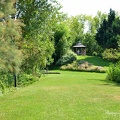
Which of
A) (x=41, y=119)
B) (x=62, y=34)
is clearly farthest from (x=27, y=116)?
(x=62, y=34)

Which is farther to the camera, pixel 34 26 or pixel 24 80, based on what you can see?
pixel 34 26

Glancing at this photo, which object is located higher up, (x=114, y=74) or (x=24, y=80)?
(x=114, y=74)

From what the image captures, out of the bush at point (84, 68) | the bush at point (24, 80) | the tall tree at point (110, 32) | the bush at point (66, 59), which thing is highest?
the tall tree at point (110, 32)

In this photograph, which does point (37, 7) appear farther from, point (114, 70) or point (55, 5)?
point (114, 70)

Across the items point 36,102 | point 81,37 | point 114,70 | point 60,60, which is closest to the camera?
point 36,102

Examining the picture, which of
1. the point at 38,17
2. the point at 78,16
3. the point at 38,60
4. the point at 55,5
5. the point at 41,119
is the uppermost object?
the point at 78,16

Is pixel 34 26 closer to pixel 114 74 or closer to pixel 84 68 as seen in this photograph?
pixel 114 74

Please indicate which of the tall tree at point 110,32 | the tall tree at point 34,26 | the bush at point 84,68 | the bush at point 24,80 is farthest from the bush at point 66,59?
the bush at point 24,80

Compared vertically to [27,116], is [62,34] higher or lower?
higher

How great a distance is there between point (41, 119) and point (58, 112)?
909 millimetres

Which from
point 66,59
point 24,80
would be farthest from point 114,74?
point 66,59

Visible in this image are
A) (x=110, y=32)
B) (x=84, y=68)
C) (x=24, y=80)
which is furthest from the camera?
(x=110, y=32)

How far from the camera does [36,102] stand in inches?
344

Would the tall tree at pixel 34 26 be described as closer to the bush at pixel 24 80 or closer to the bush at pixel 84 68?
the bush at pixel 24 80
